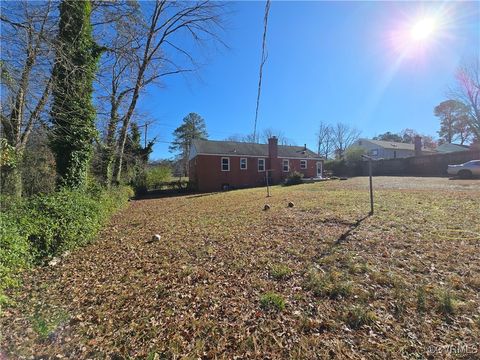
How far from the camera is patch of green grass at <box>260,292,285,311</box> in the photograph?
2.97m

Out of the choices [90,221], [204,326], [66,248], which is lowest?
[204,326]

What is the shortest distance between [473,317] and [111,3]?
28.5ft

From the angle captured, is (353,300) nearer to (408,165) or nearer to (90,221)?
(90,221)

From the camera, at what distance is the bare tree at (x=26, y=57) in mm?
4312

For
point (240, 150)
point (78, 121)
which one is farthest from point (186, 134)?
point (78, 121)

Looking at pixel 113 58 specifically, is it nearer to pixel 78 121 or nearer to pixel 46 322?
pixel 78 121

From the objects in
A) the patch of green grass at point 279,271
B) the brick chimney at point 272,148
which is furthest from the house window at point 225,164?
the patch of green grass at point 279,271

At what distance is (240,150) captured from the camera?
24.6 metres

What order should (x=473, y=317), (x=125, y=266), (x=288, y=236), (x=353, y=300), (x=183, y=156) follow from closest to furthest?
(x=473, y=317), (x=353, y=300), (x=125, y=266), (x=288, y=236), (x=183, y=156)

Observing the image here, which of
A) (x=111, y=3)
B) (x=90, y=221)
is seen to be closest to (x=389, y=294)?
(x=90, y=221)

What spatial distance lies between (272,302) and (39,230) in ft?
13.6

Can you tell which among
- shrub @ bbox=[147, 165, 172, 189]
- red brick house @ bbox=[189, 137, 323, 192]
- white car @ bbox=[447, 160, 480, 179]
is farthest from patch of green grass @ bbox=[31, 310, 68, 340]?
white car @ bbox=[447, 160, 480, 179]

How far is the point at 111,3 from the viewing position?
5727 mm

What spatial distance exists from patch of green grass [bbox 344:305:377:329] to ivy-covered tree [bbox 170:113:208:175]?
143ft
